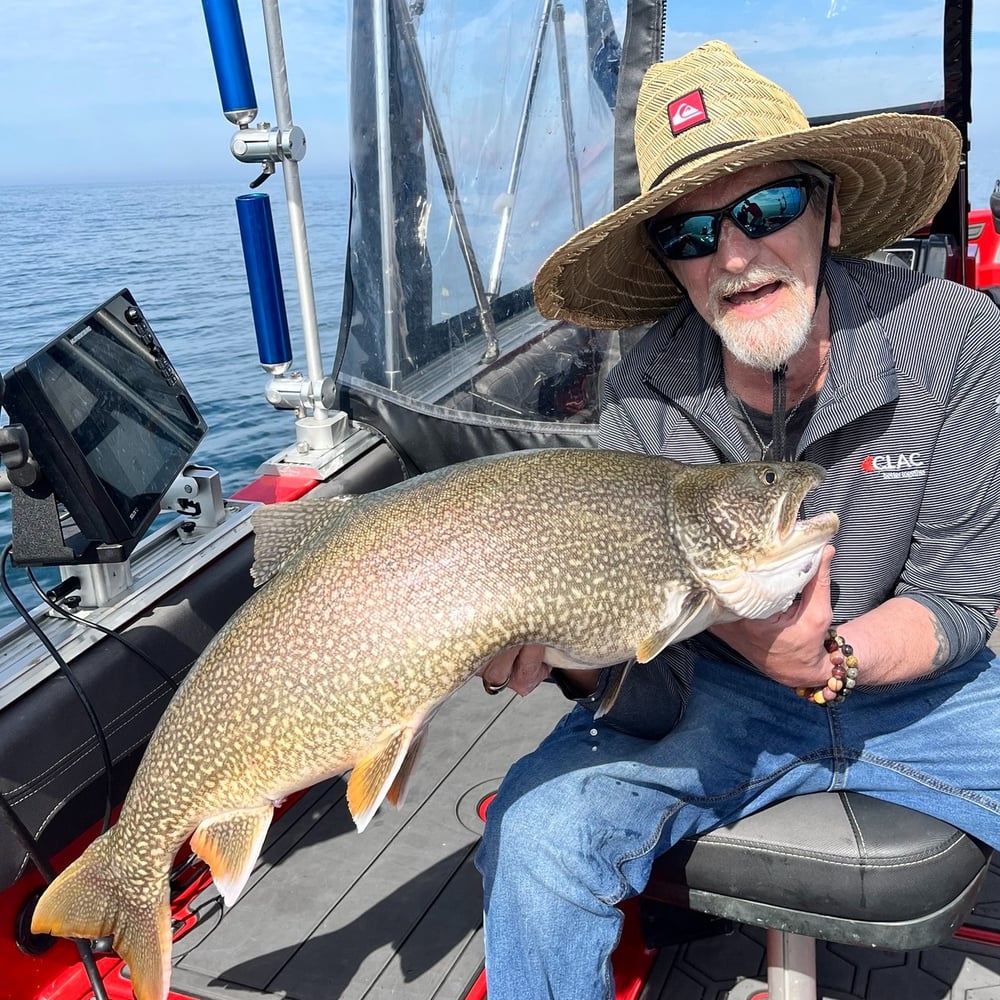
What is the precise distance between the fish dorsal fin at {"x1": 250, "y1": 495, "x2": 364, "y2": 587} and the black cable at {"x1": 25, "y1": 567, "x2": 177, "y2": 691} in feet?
2.68

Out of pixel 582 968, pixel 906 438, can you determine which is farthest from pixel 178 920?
pixel 906 438

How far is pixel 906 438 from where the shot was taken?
2.28 m

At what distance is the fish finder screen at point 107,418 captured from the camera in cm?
235

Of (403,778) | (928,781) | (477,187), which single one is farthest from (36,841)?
(477,187)

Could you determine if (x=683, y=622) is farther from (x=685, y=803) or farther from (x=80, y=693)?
(x=80, y=693)

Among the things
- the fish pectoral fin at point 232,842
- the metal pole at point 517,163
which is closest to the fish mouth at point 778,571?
the fish pectoral fin at point 232,842

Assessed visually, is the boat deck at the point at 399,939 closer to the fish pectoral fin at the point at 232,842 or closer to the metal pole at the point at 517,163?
the fish pectoral fin at the point at 232,842

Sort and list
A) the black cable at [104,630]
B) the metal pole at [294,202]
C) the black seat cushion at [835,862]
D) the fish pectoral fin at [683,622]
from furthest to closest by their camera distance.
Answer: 1. the metal pole at [294,202]
2. the black cable at [104,630]
3. the black seat cushion at [835,862]
4. the fish pectoral fin at [683,622]

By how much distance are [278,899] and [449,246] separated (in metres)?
2.40

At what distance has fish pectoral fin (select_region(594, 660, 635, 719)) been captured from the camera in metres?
2.07

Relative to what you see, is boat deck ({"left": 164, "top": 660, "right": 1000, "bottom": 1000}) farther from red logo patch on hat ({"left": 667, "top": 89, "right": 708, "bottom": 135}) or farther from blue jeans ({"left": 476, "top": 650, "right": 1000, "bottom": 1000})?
red logo patch on hat ({"left": 667, "top": 89, "right": 708, "bottom": 135})

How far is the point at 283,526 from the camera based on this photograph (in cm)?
205

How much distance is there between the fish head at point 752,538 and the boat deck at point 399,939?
1.20 m

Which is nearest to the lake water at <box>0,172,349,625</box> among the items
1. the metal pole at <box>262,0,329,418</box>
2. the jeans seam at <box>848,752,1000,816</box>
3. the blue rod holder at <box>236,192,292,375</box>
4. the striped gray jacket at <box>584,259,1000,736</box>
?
the blue rod holder at <box>236,192,292,375</box>
